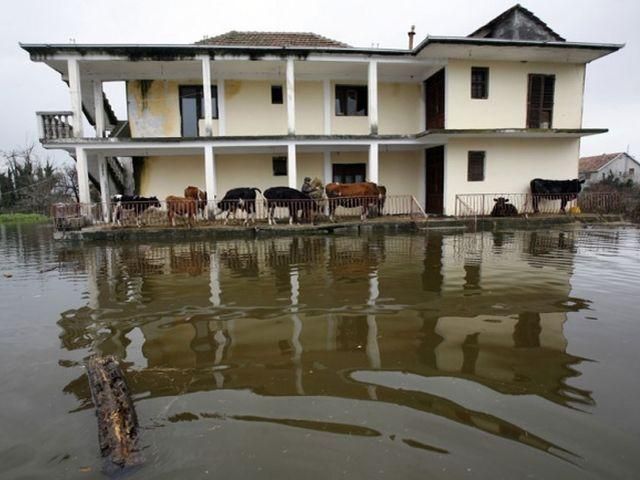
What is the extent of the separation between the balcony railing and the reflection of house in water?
33.5 ft

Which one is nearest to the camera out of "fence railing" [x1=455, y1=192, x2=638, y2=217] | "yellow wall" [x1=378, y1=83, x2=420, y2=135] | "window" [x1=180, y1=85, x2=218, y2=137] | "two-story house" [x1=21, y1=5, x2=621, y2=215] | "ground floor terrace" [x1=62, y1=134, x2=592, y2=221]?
"two-story house" [x1=21, y1=5, x2=621, y2=215]

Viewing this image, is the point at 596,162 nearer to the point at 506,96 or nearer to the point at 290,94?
the point at 506,96

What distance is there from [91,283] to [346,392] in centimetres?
663

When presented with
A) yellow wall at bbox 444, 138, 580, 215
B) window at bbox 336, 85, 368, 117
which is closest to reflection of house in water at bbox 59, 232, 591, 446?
yellow wall at bbox 444, 138, 580, 215

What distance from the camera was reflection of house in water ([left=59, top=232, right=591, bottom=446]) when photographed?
13.2ft

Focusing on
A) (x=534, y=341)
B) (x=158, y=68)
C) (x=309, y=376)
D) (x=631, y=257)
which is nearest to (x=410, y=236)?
(x=631, y=257)

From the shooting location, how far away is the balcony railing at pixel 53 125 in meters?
17.6

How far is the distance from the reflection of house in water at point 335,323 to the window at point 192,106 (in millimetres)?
10659

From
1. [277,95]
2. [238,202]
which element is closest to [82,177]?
[238,202]

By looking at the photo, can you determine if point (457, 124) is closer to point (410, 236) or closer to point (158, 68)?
point (410, 236)

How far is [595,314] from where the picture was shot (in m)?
5.73

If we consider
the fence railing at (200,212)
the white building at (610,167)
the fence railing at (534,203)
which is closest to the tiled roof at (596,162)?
the white building at (610,167)

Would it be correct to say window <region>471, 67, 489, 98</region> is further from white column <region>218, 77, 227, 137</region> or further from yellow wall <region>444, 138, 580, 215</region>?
white column <region>218, 77, 227, 137</region>

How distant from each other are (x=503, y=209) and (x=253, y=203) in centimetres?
1044
